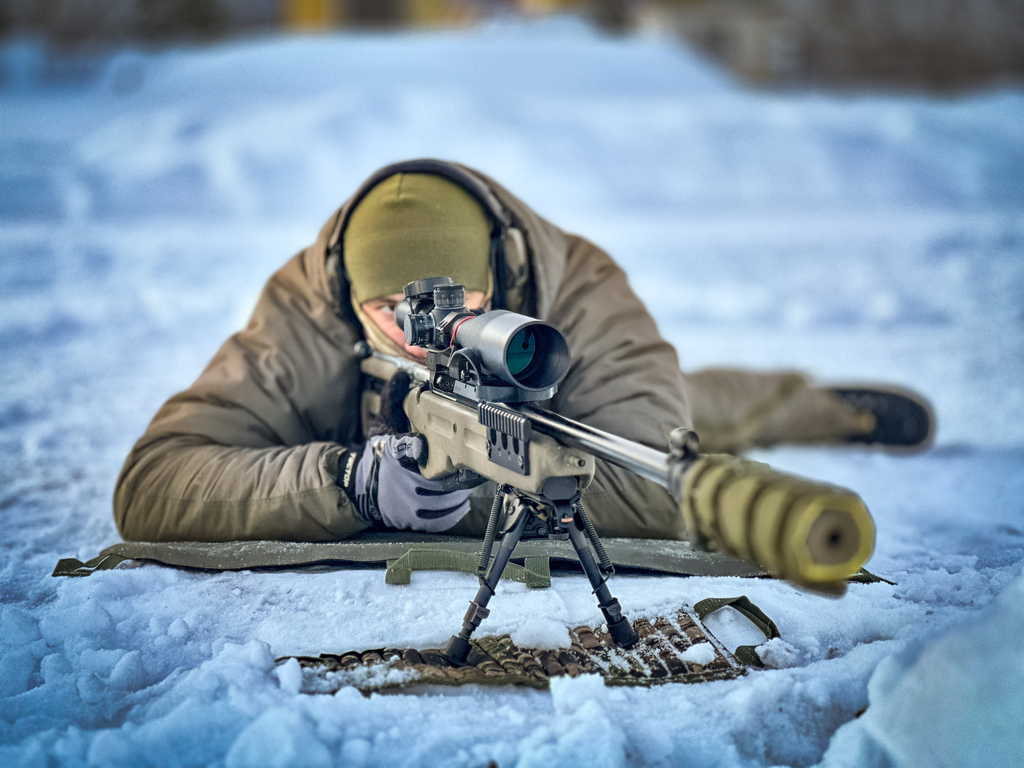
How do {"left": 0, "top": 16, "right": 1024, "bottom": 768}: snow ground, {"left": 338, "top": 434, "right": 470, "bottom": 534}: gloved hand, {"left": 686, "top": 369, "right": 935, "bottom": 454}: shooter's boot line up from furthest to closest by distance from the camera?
{"left": 686, "top": 369, "right": 935, "bottom": 454}: shooter's boot < {"left": 338, "top": 434, "right": 470, "bottom": 534}: gloved hand < {"left": 0, "top": 16, "right": 1024, "bottom": 768}: snow ground

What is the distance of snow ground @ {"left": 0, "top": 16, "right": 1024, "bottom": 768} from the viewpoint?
53.7 inches

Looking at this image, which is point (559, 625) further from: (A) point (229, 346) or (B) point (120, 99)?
(B) point (120, 99)

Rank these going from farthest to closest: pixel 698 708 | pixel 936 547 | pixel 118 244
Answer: pixel 118 244 < pixel 936 547 < pixel 698 708

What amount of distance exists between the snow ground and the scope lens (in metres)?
0.56

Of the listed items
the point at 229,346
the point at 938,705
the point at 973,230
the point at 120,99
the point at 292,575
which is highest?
the point at 120,99

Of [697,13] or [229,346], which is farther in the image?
[697,13]

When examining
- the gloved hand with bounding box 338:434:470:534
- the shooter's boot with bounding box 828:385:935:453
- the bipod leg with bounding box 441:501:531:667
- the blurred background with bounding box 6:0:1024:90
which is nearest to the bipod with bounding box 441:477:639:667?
the bipod leg with bounding box 441:501:531:667

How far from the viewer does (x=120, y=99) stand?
29.0 feet

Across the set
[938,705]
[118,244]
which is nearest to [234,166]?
[118,244]

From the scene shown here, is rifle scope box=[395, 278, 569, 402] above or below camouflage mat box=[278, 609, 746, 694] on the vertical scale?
above

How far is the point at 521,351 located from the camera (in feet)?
4.78

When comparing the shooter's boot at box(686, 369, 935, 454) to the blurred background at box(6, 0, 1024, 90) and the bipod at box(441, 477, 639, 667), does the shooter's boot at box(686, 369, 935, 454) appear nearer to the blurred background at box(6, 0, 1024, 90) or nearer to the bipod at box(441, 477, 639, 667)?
the bipod at box(441, 477, 639, 667)

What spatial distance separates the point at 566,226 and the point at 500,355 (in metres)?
5.77

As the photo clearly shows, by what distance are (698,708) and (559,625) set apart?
360 mm
